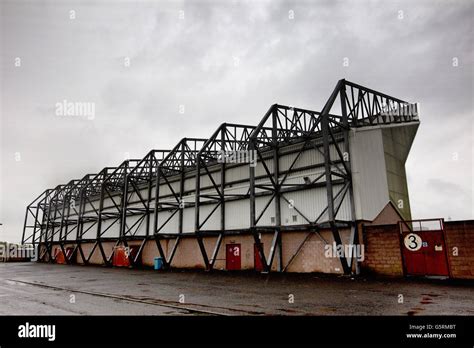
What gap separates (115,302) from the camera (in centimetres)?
977

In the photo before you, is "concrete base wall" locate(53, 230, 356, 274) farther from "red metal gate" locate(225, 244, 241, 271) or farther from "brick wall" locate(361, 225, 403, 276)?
"brick wall" locate(361, 225, 403, 276)

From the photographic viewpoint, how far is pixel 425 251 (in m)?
16.1

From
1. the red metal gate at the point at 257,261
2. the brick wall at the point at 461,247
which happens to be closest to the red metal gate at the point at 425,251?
A: the brick wall at the point at 461,247

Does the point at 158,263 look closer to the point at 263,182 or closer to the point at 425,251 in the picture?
the point at 263,182

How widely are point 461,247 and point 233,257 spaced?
44.4 ft

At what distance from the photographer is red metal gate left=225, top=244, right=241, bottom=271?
23.3 m

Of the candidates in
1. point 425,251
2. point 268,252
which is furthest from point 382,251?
point 268,252

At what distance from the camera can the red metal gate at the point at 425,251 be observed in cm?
1561

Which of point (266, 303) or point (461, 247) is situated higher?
point (461, 247)

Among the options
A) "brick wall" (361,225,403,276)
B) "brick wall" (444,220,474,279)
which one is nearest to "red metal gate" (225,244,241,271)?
"brick wall" (361,225,403,276)

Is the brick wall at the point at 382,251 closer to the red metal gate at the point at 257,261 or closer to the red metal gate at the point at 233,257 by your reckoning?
the red metal gate at the point at 257,261

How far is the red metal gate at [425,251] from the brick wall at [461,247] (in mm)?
253
